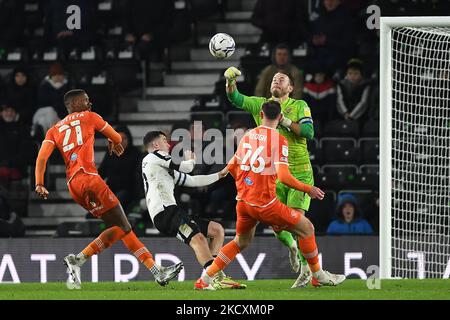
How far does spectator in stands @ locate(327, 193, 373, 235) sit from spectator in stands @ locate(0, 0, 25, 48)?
6.24 metres

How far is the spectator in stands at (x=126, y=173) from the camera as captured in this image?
56.6 feet

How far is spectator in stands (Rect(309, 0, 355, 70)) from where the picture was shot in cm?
1839

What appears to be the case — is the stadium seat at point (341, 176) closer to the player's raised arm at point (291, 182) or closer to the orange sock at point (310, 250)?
the orange sock at point (310, 250)

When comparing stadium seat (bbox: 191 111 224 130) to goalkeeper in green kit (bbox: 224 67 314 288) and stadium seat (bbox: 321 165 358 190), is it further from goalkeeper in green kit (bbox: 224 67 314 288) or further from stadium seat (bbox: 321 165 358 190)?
goalkeeper in green kit (bbox: 224 67 314 288)

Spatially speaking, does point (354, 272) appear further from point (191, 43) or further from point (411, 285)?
point (191, 43)

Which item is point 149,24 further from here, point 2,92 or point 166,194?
point 166,194

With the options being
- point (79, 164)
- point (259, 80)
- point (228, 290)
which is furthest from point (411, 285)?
point (259, 80)

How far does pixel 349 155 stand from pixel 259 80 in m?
1.49

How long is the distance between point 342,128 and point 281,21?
209cm

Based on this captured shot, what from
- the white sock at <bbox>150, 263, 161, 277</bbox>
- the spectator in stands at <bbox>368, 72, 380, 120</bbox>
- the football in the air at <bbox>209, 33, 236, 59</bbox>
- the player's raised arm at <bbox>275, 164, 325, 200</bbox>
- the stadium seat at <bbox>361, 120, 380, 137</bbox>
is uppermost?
the football in the air at <bbox>209, 33, 236, 59</bbox>

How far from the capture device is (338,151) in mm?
17344

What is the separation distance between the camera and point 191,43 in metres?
20.3

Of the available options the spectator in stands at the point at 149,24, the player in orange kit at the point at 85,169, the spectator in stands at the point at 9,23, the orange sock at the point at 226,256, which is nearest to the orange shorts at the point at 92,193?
the player in orange kit at the point at 85,169

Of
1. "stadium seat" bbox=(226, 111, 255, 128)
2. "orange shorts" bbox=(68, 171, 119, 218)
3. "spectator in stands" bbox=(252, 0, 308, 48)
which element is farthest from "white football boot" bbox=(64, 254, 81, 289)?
"spectator in stands" bbox=(252, 0, 308, 48)
